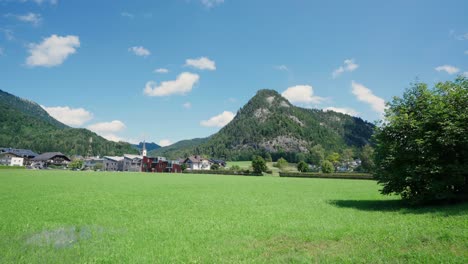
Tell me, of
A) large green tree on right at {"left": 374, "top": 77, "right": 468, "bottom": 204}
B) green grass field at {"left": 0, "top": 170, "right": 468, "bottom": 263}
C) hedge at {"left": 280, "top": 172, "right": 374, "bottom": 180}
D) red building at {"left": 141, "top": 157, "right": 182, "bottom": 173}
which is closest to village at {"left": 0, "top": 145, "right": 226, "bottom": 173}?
red building at {"left": 141, "top": 157, "right": 182, "bottom": 173}

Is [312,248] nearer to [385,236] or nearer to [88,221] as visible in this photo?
[385,236]

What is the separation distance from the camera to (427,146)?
766 inches

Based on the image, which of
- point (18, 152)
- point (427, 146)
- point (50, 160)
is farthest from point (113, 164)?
point (427, 146)

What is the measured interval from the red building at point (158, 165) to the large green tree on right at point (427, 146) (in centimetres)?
14537

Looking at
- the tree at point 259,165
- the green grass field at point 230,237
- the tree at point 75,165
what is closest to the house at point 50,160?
the tree at point 75,165

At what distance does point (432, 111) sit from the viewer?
20.0m

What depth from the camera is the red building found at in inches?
6368

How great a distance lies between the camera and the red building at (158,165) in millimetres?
161750

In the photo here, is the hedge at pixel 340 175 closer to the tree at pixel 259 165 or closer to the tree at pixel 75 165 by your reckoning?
the tree at pixel 259 165

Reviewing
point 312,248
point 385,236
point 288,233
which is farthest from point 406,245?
point 288,233

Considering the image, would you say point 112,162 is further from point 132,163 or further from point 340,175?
point 340,175

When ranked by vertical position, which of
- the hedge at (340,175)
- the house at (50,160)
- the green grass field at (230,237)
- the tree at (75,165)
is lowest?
the green grass field at (230,237)

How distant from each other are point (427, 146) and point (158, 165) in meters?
154

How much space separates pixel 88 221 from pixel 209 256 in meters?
9.00
